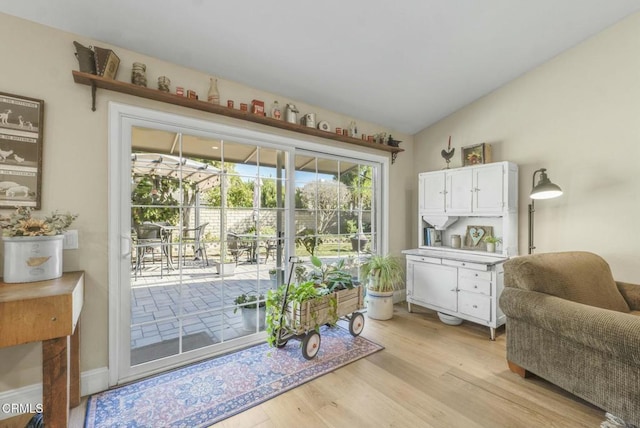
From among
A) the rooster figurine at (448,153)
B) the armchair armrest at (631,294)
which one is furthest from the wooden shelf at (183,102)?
the armchair armrest at (631,294)

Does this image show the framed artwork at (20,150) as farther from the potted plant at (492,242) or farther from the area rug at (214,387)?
the potted plant at (492,242)

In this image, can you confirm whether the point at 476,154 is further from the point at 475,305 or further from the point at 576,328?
the point at 576,328

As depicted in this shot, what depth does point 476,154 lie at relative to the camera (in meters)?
3.29

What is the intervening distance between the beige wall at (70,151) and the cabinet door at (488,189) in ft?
10.6

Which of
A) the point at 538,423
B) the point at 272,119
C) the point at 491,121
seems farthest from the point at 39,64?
the point at 491,121

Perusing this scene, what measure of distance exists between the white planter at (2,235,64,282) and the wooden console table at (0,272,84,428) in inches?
6.7

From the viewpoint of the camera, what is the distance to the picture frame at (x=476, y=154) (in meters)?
3.23

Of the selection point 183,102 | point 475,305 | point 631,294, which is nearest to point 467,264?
point 475,305

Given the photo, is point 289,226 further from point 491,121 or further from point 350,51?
point 491,121

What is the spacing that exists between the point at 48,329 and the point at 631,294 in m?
3.89

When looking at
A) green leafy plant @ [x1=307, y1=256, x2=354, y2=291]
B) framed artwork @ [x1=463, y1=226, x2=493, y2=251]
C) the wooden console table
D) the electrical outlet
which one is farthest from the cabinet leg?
framed artwork @ [x1=463, y1=226, x2=493, y2=251]

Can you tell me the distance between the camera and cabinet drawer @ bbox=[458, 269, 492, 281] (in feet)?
9.13

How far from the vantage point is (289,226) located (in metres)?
2.89

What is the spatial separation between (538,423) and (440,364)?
2.33 feet
